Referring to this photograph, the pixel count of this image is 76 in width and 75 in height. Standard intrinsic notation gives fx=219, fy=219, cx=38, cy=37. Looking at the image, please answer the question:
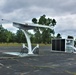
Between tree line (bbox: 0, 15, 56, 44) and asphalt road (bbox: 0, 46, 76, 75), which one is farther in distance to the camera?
tree line (bbox: 0, 15, 56, 44)

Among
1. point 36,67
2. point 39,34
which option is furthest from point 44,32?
point 36,67

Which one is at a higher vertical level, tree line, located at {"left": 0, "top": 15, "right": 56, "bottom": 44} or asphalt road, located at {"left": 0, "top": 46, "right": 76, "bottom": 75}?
tree line, located at {"left": 0, "top": 15, "right": 56, "bottom": 44}

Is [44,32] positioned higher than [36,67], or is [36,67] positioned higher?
[44,32]

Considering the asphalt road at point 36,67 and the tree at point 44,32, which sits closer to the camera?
the asphalt road at point 36,67

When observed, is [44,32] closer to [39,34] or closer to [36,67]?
[39,34]

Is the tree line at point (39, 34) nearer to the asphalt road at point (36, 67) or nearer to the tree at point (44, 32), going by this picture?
the tree at point (44, 32)

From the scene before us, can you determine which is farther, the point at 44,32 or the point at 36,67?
the point at 44,32

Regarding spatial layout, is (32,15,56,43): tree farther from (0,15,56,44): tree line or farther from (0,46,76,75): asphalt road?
(0,46,76,75): asphalt road

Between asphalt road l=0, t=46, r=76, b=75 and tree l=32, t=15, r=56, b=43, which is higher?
tree l=32, t=15, r=56, b=43

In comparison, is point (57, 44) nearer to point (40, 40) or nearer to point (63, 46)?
point (63, 46)

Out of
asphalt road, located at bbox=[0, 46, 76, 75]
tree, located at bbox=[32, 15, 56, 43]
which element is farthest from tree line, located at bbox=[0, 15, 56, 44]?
asphalt road, located at bbox=[0, 46, 76, 75]

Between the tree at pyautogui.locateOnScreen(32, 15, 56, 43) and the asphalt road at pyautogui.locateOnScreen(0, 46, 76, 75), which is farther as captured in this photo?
the tree at pyautogui.locateOnScreen(32, 15, 56, 43)

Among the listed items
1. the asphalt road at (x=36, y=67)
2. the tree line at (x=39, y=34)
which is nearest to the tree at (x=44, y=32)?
the tree line at (x=39, y=34)

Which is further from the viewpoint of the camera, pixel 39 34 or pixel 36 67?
pixel 39 34
